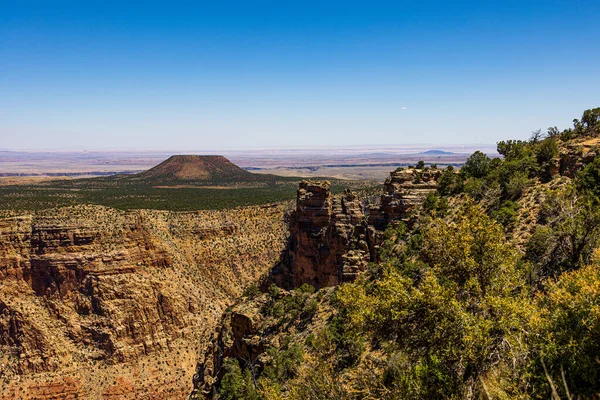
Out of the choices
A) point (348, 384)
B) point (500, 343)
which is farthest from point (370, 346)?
point (500, 343)

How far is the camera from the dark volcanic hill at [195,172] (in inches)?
6088

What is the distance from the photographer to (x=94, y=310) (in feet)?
167

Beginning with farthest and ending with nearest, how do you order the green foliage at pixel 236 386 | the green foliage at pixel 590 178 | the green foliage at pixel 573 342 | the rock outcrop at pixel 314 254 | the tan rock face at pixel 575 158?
the rock outcrop at pixel 314 254
the tan rock face at pixel 575 158
the green foliage at pixel 236 386
the green foliage at pixel 590 178
the green foliage at pixel 573 342

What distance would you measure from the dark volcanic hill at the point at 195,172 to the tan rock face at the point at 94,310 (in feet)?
302

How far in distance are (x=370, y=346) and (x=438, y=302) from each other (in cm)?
974

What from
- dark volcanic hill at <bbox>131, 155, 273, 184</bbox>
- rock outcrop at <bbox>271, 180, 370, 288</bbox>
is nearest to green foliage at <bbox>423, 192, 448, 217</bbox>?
rock outcrop at <bbox>271, 180, 370, 288</bbox>

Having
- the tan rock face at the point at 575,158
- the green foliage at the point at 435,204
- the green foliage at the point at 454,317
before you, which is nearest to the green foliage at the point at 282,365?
the green foliage at the point at 454,317

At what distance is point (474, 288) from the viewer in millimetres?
13797

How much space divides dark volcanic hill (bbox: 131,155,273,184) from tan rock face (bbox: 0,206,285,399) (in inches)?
3619

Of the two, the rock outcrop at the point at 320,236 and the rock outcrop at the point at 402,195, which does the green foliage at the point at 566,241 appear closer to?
the rock outcrop at the point at 402,195

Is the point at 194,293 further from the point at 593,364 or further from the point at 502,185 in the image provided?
the point at 593,364

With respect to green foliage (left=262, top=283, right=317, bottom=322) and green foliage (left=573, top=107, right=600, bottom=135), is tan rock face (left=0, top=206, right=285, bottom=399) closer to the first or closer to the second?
green foliage (left=262, top=283, right=317, bottom=322)

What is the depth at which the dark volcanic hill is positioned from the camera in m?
155

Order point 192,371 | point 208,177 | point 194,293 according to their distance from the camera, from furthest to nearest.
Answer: point 208,177, point 194,293, point 192,371
